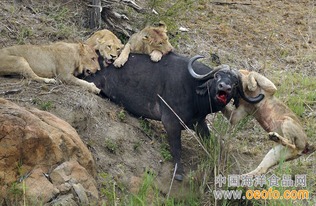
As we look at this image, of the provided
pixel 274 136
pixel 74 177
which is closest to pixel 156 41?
pixel 274 136

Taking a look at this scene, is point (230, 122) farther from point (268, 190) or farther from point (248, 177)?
point (268, 190)

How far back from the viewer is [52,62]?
9148mm

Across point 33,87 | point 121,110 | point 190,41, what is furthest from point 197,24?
point 33,87

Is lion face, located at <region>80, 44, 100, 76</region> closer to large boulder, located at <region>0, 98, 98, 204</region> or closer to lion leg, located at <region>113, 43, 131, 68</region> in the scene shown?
lion leg, located at <region>113, 43, 131, 68</region>

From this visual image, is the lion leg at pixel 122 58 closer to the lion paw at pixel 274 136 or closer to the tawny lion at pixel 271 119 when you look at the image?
the tawny lion at pixel 271 119

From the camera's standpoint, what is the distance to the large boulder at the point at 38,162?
269 inches

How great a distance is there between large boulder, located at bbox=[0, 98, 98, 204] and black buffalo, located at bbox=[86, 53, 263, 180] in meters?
1.74

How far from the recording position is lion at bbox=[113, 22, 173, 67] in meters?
9.45

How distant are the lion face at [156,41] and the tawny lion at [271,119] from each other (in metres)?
1.27

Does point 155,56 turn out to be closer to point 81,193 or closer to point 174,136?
point 174,136

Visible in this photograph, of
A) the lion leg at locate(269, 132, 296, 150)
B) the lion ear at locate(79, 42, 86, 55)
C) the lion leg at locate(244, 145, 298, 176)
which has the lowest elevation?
the lion leg at locate(244, 145, 298, 176)

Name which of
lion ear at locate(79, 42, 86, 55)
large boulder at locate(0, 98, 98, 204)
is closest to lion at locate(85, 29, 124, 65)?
lion ear at locate(79, 42, 86, 55)

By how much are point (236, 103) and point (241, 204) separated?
1.34 m

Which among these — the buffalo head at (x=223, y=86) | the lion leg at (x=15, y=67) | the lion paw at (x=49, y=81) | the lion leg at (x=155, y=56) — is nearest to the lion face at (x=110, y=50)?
the lion leg at (x=155, y=56)
